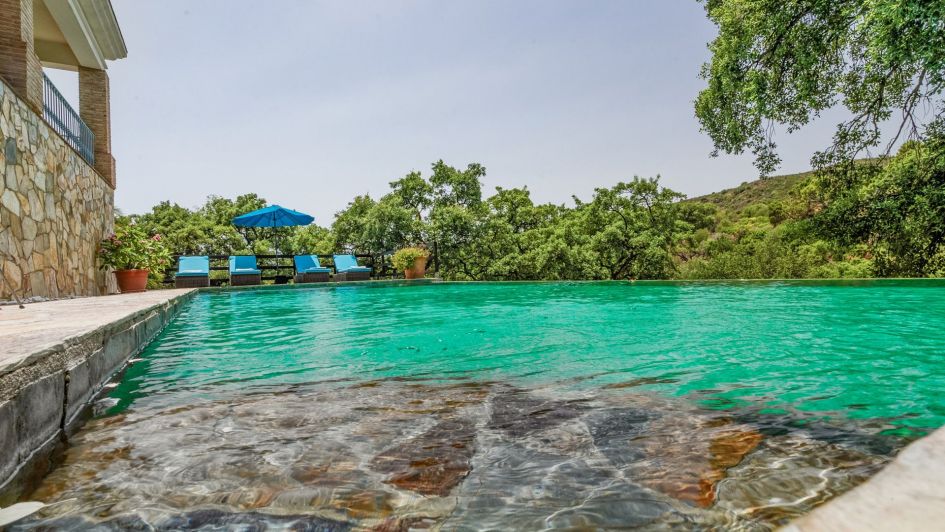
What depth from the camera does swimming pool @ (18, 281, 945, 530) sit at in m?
1.36

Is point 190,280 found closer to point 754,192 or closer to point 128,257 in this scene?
point 128,257

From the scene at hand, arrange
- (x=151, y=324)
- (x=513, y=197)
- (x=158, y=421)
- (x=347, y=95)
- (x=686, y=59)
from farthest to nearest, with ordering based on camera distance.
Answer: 1. (x=513, y=197)
2. (x=347, y=95)
3. (x=686, y=59)
4. (x=151, y=324)
5. (x=158, y=421)

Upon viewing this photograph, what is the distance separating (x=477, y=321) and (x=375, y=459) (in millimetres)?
4738

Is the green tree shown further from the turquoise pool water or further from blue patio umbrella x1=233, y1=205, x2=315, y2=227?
blue patio umbrella x1=233, y1=205, x2=315, y2=227

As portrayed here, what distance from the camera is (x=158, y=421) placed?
87.4 inches

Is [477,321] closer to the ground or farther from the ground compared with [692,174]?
closer to the ground

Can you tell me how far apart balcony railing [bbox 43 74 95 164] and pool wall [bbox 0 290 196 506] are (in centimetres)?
A: 519

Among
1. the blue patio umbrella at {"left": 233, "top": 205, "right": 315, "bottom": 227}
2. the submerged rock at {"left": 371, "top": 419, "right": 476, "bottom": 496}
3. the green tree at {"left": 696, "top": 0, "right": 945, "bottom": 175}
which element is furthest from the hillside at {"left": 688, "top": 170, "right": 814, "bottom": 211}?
the submerged rock at {"left": 371, "top": 419, "right": 476, "bottom": 496}

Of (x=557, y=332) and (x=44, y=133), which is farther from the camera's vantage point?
(x=44, y=133)

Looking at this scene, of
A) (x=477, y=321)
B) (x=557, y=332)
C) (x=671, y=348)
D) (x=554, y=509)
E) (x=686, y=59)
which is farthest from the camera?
(x=686, y=59)

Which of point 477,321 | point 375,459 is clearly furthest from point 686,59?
point 375,459

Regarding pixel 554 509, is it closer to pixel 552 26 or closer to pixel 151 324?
pixel 151 324

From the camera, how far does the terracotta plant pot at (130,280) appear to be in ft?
27.4

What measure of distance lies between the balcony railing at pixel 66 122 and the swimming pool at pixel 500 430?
459 cm
